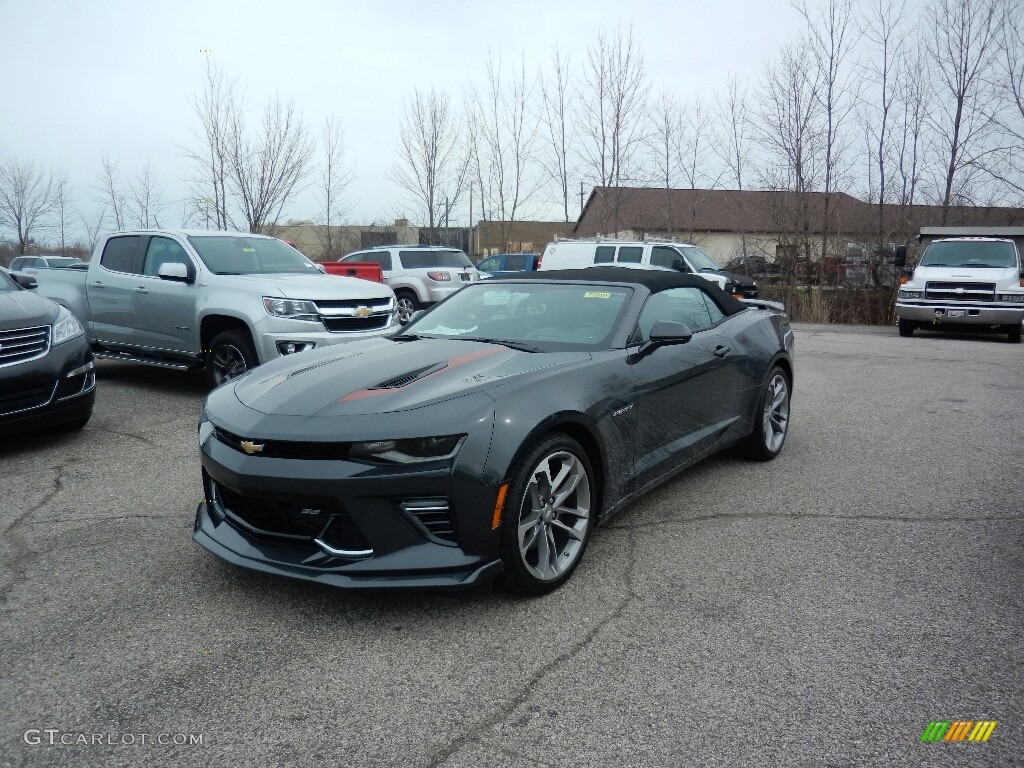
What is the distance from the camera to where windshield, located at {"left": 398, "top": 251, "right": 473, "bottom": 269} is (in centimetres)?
1603

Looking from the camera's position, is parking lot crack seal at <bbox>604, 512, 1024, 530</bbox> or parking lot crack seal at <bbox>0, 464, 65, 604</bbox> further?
parking lot crack seal at <bbox>604, 512, 1024, 530</bbox>

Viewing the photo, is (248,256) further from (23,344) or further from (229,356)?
(23,344)

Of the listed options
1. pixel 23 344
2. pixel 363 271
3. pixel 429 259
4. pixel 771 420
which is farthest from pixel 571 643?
pixel 429 259

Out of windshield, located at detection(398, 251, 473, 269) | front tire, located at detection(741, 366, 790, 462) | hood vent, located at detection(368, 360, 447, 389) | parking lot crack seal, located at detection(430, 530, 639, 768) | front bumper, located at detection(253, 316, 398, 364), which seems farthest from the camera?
windshield, located at detection(398, 251, 473, 269)

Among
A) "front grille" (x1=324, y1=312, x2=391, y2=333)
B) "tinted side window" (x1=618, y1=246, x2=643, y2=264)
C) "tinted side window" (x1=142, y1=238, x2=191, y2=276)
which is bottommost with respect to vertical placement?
"front grille" (x1=324, y1=312, x2=391, y2=333)

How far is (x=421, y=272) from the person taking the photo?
15.7m

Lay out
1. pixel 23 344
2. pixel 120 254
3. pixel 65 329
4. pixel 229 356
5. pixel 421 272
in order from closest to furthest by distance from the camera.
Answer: pixel 23 344 → pixel 65 329 → pixel 229 356 → pixel 120 254 → pixel 421 272

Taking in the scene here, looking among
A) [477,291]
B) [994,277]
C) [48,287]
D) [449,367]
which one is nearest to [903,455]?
[477,291]

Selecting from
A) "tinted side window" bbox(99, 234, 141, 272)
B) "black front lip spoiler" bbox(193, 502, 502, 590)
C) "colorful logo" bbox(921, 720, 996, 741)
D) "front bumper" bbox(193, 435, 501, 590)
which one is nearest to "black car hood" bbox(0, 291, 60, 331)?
"tinted side window" bbox(99, 234, 141, 272)

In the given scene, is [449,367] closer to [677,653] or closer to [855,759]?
[677,653]

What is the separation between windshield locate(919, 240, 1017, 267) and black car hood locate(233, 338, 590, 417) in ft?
47.3

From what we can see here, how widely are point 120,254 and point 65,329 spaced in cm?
291

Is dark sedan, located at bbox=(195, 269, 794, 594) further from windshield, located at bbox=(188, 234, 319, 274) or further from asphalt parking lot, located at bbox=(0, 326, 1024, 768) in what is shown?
windshield, located at bbox=(188, 234, 319, 274)

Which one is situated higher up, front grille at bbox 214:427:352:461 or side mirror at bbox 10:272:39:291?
side mirror at bbox 10:272:39:291
